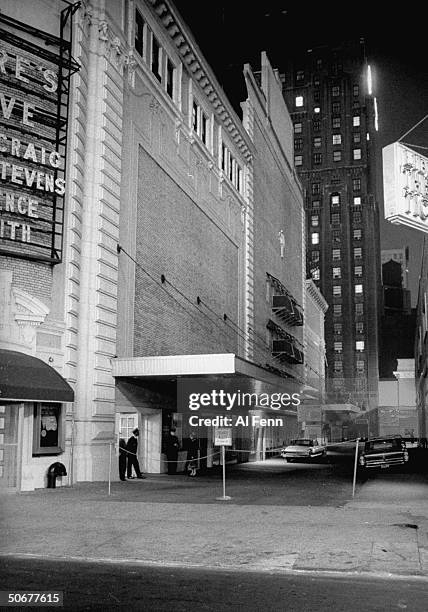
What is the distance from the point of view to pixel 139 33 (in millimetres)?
27078

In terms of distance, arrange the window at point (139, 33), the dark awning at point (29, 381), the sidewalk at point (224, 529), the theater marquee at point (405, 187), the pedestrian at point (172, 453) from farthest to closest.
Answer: the window at point (139, 33), the pedestrian at point (172, 453), the dark awning at point (29, 381), the theater marquee at point (405, 187), the sidewalk at point (224, 529)

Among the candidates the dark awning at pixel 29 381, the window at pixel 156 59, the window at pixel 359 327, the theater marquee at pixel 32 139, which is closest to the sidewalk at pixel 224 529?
the dark awning at pixel 29 381

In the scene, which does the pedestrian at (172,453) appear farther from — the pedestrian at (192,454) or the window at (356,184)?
the window at (356,184)

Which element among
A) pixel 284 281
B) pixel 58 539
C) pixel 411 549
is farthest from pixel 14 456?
pixel 284 281

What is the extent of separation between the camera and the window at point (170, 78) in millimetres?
30047

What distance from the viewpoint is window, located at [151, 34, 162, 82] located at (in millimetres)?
28656

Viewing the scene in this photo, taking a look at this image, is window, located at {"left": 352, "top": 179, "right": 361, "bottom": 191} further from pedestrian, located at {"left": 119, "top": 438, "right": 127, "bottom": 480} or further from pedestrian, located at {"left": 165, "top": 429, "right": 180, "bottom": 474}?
pedestrian, located at {"left": 119, "top": 438, "right": 127, "bottom": 480}

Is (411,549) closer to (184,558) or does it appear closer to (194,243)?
(184,558)

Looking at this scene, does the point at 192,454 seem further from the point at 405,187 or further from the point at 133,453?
the point at 405,187

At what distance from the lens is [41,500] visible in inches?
651

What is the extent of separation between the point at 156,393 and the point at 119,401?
3593mm

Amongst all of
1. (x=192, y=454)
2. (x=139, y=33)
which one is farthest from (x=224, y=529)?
(x=139, y=33)

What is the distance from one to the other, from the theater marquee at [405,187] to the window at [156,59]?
55.7 feet

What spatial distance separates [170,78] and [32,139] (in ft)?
39.9
